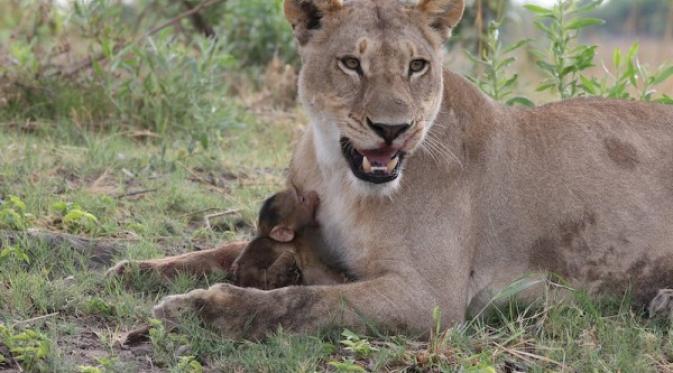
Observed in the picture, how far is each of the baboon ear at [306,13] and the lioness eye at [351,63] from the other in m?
0.25

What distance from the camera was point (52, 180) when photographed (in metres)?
5.38

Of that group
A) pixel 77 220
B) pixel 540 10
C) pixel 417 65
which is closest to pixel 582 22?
pixel 540 10

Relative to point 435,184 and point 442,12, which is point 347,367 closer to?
point 435,184

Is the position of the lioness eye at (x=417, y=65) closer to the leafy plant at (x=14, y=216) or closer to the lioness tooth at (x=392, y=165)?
the lioness tooth at (x=392, y=165)

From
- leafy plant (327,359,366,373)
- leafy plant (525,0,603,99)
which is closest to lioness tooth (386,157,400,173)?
leafy plant (327,359,366,373)

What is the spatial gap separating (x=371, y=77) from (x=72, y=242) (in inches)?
60.1

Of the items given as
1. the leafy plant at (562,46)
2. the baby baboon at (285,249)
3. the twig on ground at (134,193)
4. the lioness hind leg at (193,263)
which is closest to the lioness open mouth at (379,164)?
the baby baboon at (285,249)

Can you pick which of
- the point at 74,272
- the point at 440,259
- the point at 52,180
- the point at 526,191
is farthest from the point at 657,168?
the point at 52,180

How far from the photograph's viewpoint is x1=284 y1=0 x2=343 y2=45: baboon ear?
4.02 meters

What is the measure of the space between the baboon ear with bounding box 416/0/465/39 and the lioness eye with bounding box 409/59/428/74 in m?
0.24

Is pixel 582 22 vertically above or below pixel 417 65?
below

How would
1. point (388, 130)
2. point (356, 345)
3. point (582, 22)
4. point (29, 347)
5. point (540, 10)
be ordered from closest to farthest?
1. point (29, 347)
2. point (356, 345)
3. point (388, 130)
4. point (582, 22)
5. point (540, 10)

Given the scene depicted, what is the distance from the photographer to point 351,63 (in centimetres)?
388

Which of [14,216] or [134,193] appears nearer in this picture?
[14,216]
